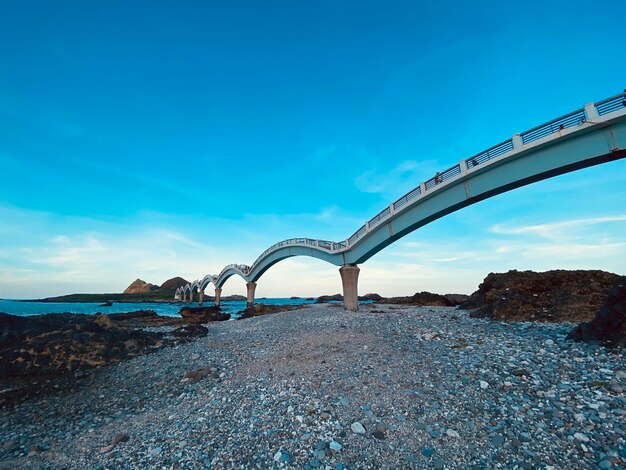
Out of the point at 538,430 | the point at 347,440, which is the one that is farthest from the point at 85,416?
the point at 538,430

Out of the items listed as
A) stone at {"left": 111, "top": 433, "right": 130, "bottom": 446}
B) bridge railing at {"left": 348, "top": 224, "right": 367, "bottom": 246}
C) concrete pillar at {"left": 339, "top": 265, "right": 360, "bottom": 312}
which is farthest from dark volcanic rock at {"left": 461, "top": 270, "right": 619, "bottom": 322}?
stone at {"left": 111, "top": 433, "right": 130, "bottom": 446}

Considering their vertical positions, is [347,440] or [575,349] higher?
[575,349]

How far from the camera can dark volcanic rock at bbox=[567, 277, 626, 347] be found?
28.8 feet

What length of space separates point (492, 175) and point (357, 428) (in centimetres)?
1675

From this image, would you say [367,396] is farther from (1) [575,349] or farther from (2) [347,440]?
(1) [575,349]

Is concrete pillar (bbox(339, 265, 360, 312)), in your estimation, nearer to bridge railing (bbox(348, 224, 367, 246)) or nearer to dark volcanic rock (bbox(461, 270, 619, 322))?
bridge railing (bbox(348, 224, 367, 246))

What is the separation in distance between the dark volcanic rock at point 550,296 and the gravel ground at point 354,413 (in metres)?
4.17

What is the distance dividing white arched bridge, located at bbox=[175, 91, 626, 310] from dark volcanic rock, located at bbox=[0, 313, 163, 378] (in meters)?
19.3

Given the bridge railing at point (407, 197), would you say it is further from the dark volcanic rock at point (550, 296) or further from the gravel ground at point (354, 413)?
the gravel ground at point (354, 413)

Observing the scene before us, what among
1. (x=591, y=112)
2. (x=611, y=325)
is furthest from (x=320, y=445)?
(x=591, y=112)

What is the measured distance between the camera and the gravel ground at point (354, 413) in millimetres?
5434

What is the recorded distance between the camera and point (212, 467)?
5426mm

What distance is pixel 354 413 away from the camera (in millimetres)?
6875

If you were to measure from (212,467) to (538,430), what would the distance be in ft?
21.0
